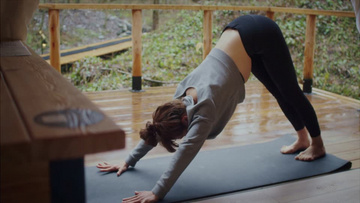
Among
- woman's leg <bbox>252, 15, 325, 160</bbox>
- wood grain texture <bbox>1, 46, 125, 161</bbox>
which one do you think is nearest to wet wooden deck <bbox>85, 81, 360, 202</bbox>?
woman's leg <bbox>252, 15, 325, 160</bbox>

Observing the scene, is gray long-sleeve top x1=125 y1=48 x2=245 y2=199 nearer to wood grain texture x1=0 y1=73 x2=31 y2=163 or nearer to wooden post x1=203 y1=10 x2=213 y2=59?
wood grain texture x1=0 y1=73 x2=31 y2=163

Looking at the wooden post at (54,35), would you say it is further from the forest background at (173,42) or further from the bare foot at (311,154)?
the bare foot at (311,154)

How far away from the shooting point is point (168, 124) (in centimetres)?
201

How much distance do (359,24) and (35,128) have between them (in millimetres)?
2169

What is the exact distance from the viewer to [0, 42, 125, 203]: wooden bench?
0.58 meters

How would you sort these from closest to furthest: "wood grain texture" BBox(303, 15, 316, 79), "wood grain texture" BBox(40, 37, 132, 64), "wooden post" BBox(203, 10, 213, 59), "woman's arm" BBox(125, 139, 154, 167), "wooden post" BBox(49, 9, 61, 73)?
"woman's arm" BBox(125, 139, 154, 167), "wooden post" BBox(49, 9, 61, 73), "wood grain texture" BBox(303, 15, 316, 79), "wooden post" BBox(203, 10, 213, 59), "wood grain texture" BBox(40, 37, 132, 64)

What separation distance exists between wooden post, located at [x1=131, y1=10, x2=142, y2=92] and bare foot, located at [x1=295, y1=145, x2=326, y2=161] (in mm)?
2260

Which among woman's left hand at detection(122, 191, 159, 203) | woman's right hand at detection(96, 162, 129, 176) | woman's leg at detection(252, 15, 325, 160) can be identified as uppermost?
woman's leg at detection(252, 15, 325, 160)

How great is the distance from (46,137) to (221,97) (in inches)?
62.9

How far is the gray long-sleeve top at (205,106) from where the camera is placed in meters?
1.93

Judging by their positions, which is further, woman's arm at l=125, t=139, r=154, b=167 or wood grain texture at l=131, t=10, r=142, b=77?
wood grain texture at l=131, t=10, r=142, b=77

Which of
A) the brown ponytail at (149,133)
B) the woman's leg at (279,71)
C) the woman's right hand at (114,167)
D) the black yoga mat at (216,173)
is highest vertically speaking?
the woman's leg at (279,71)

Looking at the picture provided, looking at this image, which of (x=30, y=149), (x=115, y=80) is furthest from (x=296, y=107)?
(x=115, y=80)

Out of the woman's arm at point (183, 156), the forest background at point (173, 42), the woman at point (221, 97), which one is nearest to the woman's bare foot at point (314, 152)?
the woman at point (221, 97)
